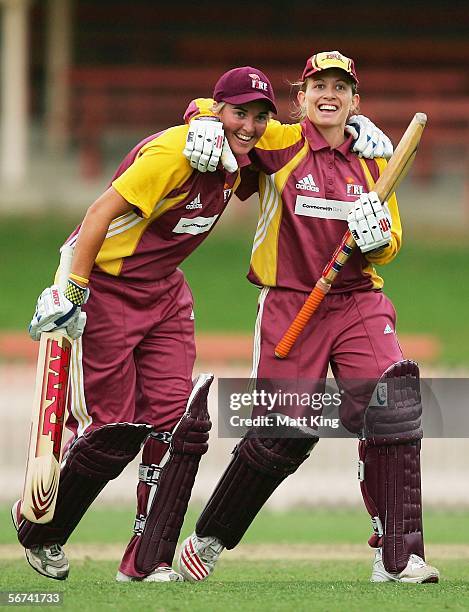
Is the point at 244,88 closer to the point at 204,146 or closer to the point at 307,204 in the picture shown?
the point at 204,146

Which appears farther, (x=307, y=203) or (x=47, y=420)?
(x=307, y=203)

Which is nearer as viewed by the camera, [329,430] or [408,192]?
[329,430]

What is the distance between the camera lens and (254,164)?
20.6 feet

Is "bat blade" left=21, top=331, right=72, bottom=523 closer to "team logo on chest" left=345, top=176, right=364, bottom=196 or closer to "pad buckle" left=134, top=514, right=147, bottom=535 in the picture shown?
"pad buckle" left=134, top=514, right=147, bottom=535

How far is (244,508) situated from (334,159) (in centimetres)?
151

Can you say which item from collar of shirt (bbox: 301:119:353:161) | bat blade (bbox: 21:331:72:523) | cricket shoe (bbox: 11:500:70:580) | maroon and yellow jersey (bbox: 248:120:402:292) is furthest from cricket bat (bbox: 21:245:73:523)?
collar of shirt (bbox: 301:119:353:161)

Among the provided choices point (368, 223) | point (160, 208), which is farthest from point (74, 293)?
point (368, 223)

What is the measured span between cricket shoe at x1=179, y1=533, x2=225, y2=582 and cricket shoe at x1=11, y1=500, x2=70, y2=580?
0.51 metres

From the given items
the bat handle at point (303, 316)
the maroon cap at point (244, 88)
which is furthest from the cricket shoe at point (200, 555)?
the maroon cap at point (244, 88)

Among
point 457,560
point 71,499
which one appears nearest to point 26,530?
point 71,499

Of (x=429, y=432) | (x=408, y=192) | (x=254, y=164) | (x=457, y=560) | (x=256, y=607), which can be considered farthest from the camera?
(x=408, y=192)

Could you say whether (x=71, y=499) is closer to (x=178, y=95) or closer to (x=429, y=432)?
(x=429, y=432)

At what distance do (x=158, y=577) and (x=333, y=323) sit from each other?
1.28 meters

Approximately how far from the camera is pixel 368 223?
237 inches
